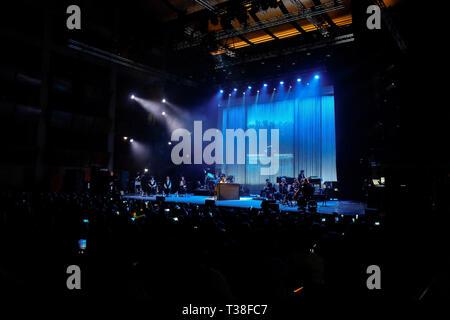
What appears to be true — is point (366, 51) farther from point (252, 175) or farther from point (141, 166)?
point (141, 166)

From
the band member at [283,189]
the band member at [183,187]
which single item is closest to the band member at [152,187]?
the band member at [183,187]

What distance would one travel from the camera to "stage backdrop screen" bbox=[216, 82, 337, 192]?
17344 millimetres

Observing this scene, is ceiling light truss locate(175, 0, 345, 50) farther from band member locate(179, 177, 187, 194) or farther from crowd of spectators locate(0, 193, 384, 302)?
crowd of spectators locate(0, 193, 384, 302)

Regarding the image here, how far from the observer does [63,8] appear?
15.9 meters

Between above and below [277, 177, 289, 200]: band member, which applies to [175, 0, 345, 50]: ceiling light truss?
above

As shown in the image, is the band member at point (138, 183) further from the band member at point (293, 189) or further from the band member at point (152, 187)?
the band member at point (293, 189)

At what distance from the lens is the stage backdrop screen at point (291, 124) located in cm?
1734

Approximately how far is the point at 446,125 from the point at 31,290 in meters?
11.1

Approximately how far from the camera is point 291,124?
18656 millimetres

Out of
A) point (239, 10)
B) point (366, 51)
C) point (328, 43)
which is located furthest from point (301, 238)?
point (328, 43)

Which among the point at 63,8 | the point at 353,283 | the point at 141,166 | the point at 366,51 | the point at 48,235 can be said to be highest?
the point at 63,8

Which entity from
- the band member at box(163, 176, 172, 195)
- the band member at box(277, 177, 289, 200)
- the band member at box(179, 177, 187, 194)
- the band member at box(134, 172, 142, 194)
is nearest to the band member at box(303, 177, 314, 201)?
the band member at box(277, 177, 289, 200)

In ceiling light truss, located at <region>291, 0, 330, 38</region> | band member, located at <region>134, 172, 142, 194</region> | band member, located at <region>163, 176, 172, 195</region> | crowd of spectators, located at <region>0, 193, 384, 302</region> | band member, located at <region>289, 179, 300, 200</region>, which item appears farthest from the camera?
band member, located at <region>134, 172, 142, 194</region>

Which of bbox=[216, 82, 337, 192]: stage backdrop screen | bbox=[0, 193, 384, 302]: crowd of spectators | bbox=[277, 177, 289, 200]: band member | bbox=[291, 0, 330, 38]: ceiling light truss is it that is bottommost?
bbox=[0, 193, 384, 302]: crowd of spectators
